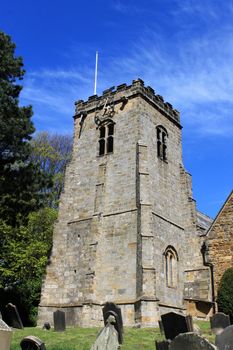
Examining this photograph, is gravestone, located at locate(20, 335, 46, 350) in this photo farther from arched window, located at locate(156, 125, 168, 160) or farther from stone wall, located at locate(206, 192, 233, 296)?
arched window, located at locate(156, 125, 168, 160)

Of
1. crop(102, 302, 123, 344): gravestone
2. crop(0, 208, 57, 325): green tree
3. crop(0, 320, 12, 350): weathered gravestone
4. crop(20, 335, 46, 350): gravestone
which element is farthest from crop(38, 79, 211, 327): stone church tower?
crop(0, 320, 12, 350): weathered gravestone

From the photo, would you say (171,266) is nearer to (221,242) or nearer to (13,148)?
(221,242)

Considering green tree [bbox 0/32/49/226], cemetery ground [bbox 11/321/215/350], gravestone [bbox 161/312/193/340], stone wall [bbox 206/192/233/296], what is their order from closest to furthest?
gravestone [bbox 161/312/193/340] → cemetery ground [bbox 11/321/215/350] → green tree [bbox 0/32/49/226] → stone wall [bbox 206/192/233/296]

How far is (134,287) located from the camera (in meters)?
19.9

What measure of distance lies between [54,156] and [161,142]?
14.4m

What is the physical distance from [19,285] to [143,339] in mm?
14408

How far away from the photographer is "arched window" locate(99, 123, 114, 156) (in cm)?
2489

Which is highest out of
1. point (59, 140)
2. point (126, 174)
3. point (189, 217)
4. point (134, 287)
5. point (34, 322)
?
point (59, 140)

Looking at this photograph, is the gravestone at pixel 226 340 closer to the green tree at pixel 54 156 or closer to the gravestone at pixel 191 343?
the gravestone at pixel 191 343

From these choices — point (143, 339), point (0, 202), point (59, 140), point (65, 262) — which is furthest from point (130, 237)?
point (59, 140)

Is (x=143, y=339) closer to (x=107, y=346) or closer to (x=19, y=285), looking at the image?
(x=107, y=346)

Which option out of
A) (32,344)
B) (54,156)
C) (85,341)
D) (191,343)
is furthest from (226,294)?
(54,156)

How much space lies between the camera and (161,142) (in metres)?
25.5

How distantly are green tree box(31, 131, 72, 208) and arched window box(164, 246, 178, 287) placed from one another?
12.6 metres
